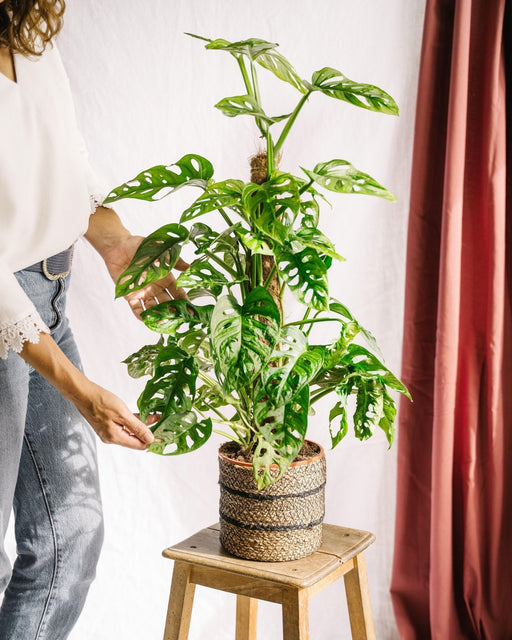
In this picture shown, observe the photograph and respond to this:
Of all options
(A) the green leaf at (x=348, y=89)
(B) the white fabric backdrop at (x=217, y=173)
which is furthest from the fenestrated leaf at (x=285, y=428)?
(B) the white fabric backdrop at (x=217, y=173)

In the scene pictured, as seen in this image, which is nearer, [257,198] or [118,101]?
[257,198]

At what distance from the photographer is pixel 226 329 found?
39.6 inches

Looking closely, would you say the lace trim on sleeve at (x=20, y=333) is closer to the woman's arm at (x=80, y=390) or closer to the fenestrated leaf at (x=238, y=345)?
the woman's arm at (x=80, y=390)

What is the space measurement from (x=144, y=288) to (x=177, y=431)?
328 mm

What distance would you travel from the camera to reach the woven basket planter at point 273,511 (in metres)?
1.16

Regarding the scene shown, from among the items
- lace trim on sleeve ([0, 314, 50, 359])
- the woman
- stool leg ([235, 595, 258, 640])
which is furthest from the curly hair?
stool leg ([235, 595, 258, 640])

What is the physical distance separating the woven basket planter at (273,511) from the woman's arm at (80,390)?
0.23 meters

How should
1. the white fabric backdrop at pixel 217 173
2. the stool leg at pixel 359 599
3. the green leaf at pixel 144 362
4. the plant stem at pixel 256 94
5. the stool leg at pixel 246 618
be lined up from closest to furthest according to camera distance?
the plant stem at pixel 256 94 < the green leaf at pixel 144 362 < the stool leg at pixel 359 599 < the stool leg at pixel 246 618 < the white fabric backdrop at pixel 217 173

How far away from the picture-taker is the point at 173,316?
1154mm

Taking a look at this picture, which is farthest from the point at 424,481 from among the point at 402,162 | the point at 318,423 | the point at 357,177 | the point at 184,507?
the point at 357,177

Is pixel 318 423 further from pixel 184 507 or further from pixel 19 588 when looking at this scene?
pixel 19 588

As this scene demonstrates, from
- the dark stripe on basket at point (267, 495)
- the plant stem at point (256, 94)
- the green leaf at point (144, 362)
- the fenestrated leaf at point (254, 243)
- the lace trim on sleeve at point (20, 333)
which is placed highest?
the plant stem at point (256, 94)

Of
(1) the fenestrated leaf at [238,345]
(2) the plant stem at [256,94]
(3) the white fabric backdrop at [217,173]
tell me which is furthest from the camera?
(3) the white fabric backdrop at [217,173]

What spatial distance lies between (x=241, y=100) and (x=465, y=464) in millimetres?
1026
